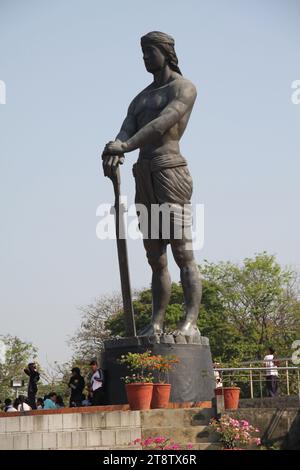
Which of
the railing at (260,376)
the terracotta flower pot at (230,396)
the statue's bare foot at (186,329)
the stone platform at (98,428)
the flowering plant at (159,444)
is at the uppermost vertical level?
the statue's bare foot at (186,329)

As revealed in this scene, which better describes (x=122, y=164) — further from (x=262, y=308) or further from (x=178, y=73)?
(x=262, y=308)

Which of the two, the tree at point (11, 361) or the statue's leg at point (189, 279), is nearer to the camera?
the statue's leg at point (189, 279)

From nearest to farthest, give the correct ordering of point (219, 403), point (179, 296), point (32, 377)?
1. point (219, 403)
2. point (32, 377)
3. point (179, 296)

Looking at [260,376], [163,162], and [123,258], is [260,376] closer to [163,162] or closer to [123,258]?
[123,258]

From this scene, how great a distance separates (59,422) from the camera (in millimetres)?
12492

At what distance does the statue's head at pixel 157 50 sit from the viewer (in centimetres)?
1542

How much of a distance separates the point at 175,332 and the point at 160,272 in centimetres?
109

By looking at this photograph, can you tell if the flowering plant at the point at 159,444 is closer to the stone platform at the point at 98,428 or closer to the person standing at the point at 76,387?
the stone platform at the point at 98,428

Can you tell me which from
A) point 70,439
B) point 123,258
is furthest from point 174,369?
point 70,439

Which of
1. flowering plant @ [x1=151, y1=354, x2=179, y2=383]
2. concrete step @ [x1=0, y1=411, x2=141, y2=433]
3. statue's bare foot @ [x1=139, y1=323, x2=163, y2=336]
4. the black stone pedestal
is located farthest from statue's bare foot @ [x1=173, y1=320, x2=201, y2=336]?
concrete step @ [x1=0, y1=411, x2=141, y2=433]

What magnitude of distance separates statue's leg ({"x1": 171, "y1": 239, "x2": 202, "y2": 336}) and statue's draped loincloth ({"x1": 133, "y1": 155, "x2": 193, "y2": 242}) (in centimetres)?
22

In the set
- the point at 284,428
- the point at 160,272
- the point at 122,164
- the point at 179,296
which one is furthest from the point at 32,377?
the point at 179,296

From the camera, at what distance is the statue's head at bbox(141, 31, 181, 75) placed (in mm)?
15422

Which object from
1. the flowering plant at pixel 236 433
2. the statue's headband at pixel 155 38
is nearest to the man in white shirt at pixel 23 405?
the flowering plant at pixel 236 433
